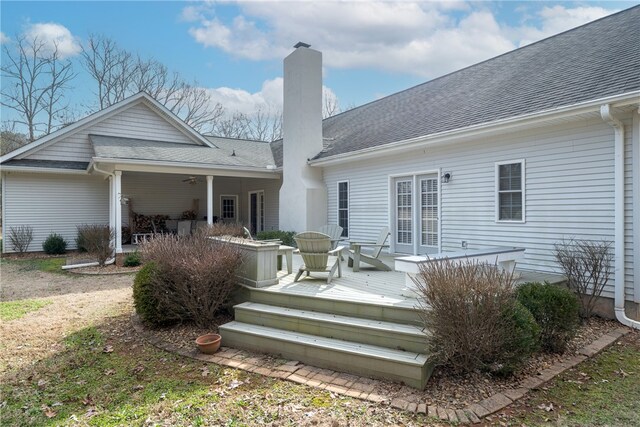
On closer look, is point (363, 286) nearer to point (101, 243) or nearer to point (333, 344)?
point (333, 344)

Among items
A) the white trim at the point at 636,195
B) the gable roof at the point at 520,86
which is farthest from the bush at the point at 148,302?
the white trim at the point at 636,195

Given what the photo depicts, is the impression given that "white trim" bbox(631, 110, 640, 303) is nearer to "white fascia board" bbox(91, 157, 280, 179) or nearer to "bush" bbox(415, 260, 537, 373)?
"bush" bbox(415, 260, 537, 373)

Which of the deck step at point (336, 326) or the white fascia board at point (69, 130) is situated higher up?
the white fascia board at point (69, 130)

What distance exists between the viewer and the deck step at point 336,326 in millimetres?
4074

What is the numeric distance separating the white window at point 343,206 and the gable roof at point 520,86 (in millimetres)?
1021

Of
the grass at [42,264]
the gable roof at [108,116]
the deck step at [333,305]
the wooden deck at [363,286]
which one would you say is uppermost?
the gable roof at [108,116]

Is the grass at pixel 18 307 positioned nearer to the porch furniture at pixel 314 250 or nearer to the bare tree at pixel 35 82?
the porch furniture at pixel 314 250

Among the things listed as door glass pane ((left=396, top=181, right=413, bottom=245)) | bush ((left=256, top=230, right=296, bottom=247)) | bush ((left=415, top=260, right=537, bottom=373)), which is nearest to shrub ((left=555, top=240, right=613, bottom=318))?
bush ((left=415, top=260, right=537, bottom=373))

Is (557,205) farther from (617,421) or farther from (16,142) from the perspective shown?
(16,142)

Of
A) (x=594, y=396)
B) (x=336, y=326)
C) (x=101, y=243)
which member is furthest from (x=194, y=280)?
(x=101, y=243)

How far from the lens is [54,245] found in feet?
43.7

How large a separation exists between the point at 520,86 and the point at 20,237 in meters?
16.1

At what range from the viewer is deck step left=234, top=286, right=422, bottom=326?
4430 millimetres

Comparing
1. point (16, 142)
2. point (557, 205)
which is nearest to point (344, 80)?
point (557, 205)
